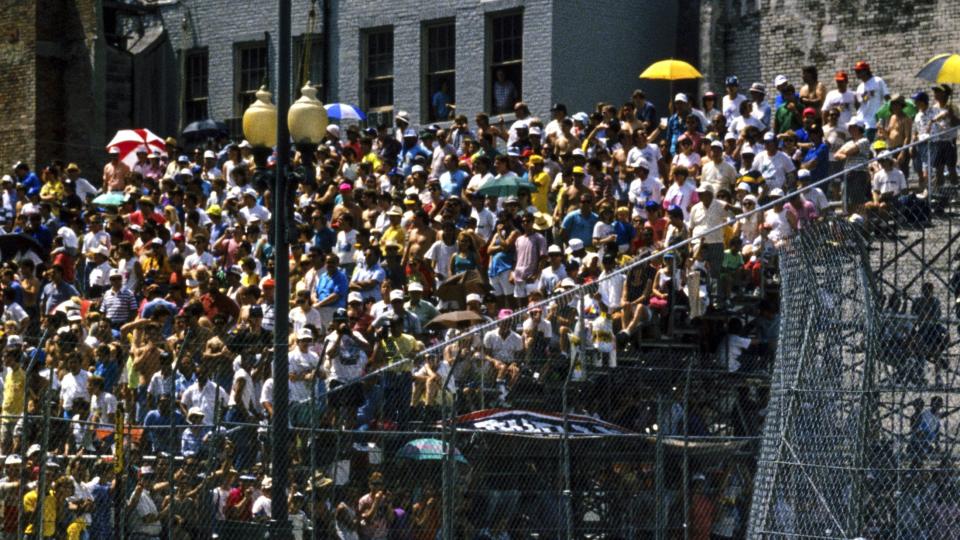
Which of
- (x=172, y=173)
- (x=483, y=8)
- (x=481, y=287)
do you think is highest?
(x=483, y=8)

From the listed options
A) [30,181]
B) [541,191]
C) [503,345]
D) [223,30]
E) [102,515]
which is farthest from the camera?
[223,30]

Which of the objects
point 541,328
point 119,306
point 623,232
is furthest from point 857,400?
point 119,306

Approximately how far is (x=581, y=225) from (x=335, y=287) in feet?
10.6

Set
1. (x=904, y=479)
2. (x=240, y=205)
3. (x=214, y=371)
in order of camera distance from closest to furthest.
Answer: (x=904, y=479) < (x=214, y=371) < (x=240, y=205)

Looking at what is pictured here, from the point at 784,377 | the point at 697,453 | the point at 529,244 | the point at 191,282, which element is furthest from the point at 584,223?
the point at 784,377

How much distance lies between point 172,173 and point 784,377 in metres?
20.1

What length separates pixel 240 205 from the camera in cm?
2933

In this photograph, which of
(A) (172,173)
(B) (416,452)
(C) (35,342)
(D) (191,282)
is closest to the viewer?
(B) (416,452)

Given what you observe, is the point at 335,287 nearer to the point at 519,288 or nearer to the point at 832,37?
the point at 519,288

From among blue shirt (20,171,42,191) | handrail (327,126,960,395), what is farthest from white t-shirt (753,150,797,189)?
blue shirt (20,171,42,191)

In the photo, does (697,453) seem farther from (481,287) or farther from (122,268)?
(122,268)

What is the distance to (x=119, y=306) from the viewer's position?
25.5m

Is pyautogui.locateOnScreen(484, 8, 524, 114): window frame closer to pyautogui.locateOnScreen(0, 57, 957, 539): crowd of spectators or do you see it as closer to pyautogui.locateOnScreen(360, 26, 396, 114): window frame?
pyautogui.locateOnScreen(0, 57, 957, 539): crowd of spectators

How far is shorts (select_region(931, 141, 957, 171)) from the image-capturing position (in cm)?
1860
